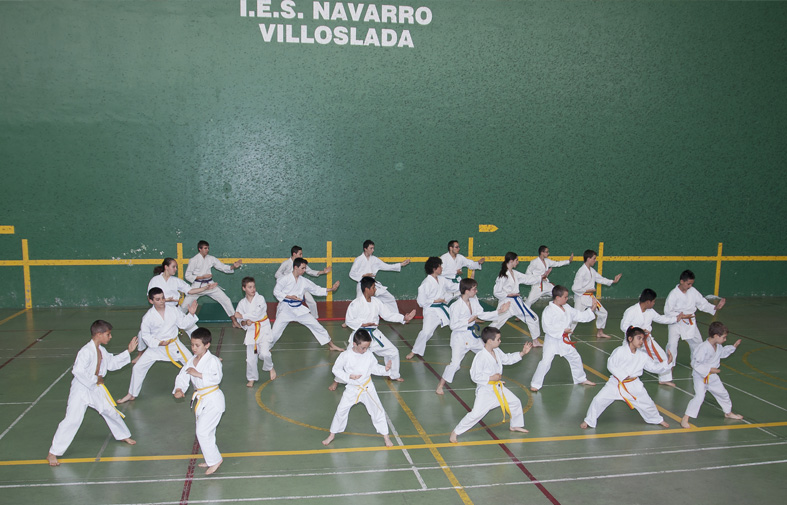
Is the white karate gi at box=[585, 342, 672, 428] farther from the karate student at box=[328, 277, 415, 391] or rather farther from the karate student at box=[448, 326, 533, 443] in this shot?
the karate student at box=[328, 277, 415, 391]

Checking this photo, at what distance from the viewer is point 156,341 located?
793 cm

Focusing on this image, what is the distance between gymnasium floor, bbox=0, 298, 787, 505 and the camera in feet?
18.9

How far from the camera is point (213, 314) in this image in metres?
12.9

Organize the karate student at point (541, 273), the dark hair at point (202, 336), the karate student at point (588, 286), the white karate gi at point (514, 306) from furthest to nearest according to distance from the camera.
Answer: the karate student at point (541, 273)
the karate student at point (588, 286)
the white karate gi at point (514, 306)
the dark hair at point (202, 336)

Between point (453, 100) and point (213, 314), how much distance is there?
7219 mm

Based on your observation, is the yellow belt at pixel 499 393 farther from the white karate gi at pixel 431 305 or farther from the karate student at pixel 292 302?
the karate student at pixel 292 302

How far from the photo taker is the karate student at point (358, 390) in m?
6.75

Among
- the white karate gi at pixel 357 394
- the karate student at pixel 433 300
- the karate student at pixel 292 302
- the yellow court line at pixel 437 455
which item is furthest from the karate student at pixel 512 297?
the white karate gi at pixel 357 394

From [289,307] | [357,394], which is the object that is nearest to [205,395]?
[357,394]

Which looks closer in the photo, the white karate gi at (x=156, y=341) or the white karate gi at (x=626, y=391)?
the white karate gi at (x=626, y=391)

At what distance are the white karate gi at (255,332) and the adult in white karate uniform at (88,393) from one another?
91.3 inches

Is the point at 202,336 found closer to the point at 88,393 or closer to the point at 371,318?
the point at 88,393

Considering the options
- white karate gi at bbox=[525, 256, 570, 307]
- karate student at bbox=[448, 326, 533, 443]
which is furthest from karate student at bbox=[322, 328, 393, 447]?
white karate gi at bbox=[525, 256, 570, 307]

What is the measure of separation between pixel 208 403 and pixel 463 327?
3.81 m
